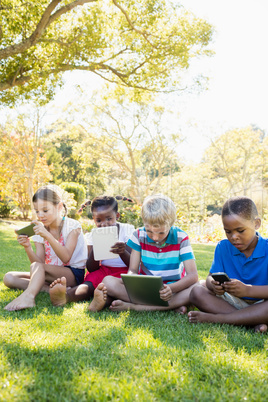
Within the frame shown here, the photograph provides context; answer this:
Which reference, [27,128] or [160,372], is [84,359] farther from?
[27,128]

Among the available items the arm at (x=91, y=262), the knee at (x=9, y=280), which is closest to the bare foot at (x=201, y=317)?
the arm at (x=91, y=262)

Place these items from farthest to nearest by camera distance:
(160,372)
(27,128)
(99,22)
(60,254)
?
(27,128), (99,22), (60,254), (160,372)

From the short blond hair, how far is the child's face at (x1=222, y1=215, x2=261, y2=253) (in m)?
0.52

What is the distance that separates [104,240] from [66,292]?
62 centimetres

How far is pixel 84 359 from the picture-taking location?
1.86 m

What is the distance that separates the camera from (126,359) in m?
1.86

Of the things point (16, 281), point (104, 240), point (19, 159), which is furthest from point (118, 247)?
point (19, 159)

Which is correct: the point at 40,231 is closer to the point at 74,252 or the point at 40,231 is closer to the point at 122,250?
the point at 74,252

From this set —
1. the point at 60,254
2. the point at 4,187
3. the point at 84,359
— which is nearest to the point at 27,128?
the point at 4,187

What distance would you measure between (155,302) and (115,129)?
17.8 metres

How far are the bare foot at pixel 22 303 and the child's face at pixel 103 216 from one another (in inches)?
39.1

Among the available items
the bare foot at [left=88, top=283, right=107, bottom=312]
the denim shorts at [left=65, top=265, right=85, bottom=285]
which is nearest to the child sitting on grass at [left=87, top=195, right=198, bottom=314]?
the bare foot at [left=88, top=283, right=107, bottom=312]

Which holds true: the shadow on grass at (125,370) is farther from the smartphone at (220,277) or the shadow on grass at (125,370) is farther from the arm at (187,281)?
the arm at (187,281)

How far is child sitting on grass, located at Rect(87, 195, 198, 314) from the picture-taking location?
2.85 metres
